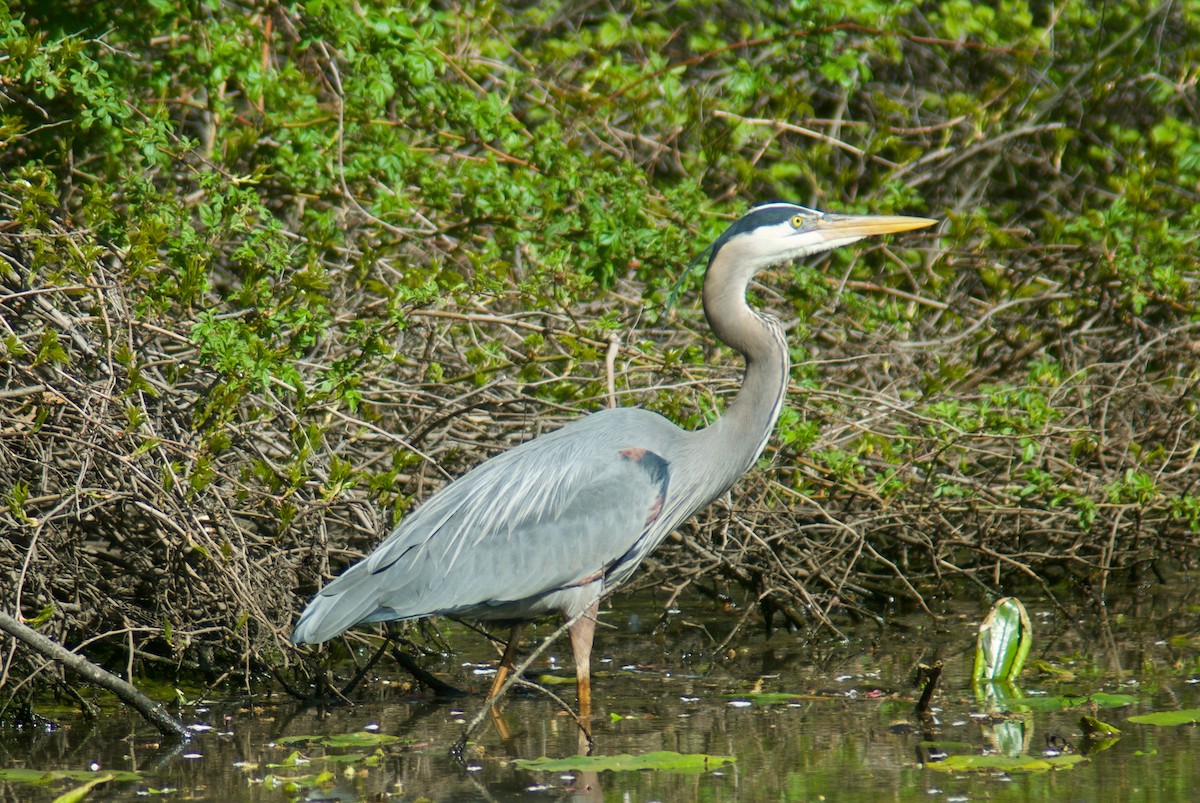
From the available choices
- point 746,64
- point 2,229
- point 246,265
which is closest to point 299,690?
point 246,265

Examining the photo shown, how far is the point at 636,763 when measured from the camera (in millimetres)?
4102

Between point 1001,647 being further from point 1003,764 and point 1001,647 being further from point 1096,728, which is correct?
point 1003,764

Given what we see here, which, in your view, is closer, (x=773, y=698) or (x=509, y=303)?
(x=773, y=698)

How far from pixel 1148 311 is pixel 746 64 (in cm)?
226

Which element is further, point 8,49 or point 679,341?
point 679,341

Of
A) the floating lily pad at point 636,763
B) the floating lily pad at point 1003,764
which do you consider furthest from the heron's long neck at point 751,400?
the floating lily pad at point 1003,764

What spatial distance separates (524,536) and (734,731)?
0.97 m

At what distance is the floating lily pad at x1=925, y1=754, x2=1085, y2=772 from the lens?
3922mm

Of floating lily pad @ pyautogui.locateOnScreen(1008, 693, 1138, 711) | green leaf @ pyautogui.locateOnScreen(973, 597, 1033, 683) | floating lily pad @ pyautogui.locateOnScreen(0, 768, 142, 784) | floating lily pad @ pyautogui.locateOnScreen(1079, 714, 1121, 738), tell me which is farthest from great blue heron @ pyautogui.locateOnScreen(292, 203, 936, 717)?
floating lily pad @ pyautogui.locateOnScreen(1079, 714, 1121, 738)

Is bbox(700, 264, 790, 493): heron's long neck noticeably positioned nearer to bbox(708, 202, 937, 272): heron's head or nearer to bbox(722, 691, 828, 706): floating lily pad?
bbox(708, 202, 937, 272): heron's head

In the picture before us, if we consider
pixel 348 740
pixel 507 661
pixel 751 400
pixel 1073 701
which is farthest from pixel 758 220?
pixel 348 740

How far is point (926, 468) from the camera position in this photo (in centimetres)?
609

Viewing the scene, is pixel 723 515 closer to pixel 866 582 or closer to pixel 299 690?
pixel 866 582

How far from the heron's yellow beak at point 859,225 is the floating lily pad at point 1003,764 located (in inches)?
82.2
